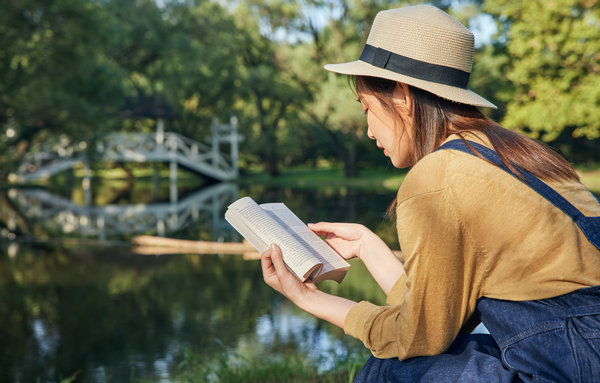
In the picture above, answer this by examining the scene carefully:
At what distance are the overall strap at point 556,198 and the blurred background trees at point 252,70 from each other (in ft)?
48.9

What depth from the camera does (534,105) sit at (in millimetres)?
20719

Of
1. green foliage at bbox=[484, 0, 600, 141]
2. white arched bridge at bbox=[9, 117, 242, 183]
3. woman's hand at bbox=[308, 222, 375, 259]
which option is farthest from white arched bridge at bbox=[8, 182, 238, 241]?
green foliage at bbox=[484, 0, 600, 141]

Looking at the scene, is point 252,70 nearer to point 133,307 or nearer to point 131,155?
point 131,155

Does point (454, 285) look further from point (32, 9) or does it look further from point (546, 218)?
point (32, 9)

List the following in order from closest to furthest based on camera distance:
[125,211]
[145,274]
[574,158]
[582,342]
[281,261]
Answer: [582,342] < [281,261] < [145,274] < [125,211] < [574,158]

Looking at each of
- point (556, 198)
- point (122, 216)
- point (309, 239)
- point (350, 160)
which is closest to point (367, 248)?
point (309, 239)

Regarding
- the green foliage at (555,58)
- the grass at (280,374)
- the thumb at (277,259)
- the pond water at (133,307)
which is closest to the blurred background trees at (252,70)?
the green foliage at (555,58)

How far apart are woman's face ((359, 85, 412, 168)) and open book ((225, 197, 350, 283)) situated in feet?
1.14

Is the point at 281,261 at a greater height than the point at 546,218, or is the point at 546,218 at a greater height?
the point at 546,218

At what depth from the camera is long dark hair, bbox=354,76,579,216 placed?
147cm

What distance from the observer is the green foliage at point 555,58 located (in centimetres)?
1880

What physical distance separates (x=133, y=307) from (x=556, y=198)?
207 inches

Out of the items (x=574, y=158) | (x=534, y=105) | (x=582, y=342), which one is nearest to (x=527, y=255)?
(x=582, y=342)

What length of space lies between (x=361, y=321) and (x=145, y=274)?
6.31 meters
